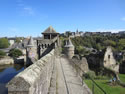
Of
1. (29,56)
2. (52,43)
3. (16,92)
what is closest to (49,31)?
(52,43)

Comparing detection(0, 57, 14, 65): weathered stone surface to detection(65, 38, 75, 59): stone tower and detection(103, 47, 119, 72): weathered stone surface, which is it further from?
detection(103, 47, 119, 72): weathered stone surface

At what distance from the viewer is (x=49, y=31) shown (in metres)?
25.4

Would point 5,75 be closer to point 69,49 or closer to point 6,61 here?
point 6,61

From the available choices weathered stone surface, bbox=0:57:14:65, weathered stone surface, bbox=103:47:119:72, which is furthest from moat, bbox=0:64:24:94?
weathered stone surface, bbox=103:47:119:72

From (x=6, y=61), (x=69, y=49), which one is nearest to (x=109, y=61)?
(x=69, y=49)

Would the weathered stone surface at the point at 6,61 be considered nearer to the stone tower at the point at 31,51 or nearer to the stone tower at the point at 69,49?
the stone tower at the point at 31,51

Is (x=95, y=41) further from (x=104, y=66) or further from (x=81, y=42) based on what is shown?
(x=104, y=66)

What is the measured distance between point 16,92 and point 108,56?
26693 millimetres

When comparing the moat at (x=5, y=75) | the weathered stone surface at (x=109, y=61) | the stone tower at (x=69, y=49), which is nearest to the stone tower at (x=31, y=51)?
the moat at (x=5, y=75)

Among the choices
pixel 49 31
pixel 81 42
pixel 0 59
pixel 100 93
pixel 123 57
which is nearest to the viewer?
pixel 100 93

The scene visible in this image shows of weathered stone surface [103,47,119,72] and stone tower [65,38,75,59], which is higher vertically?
stone tower [65,38,75,59]

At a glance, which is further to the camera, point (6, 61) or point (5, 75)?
point (6, 61)

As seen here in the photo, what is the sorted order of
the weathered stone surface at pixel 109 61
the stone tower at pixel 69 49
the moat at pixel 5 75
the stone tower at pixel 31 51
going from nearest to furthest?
the moat at pixel 5 75 → the stone tower at pixel 69 49 → the stone tower at pixel 31 51 → the weathered stone surface at pixel 109 61

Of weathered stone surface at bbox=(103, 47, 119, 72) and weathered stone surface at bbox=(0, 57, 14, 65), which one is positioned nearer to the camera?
weathered stone surface at bbox=(103, 47, 119, 72)
